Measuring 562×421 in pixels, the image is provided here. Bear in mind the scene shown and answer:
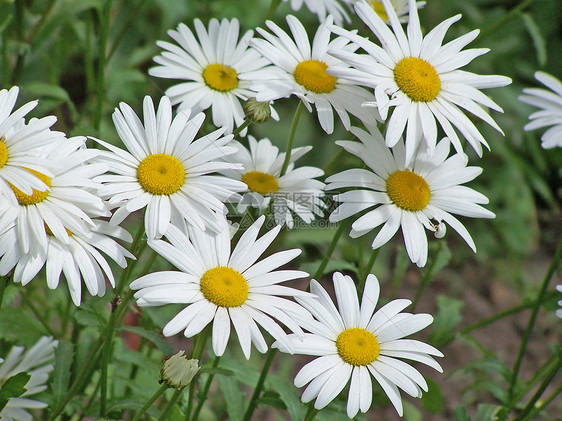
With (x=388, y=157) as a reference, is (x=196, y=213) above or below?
below

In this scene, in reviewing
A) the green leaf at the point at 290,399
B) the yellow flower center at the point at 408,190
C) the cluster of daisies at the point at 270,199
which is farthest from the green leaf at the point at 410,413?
the yellow flower center at the point at 408,190

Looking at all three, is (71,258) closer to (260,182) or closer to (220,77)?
(260,182)

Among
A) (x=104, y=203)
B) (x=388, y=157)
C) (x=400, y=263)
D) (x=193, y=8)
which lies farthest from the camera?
(x=193, y=8)

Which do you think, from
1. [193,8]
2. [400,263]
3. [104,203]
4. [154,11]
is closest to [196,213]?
[104,203]

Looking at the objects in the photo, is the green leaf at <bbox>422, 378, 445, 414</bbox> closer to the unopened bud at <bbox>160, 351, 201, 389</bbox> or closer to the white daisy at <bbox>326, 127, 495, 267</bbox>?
the white daisy at <bbox>326, 127, 495, 267</bbox>

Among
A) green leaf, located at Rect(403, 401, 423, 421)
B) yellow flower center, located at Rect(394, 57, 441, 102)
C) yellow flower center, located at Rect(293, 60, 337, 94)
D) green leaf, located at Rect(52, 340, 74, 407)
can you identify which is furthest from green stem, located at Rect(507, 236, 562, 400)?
green leaf, located at Rect(52, 340, 74, 407)

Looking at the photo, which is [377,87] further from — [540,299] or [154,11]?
[154,11]
